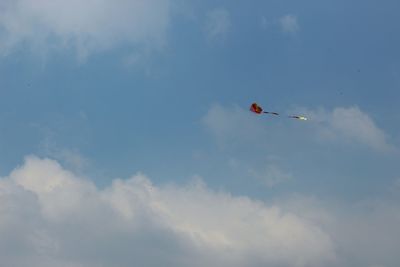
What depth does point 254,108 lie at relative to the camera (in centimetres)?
15512

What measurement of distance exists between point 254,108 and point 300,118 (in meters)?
27.1

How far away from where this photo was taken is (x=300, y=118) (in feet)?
431

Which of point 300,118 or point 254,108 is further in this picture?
point 254,108

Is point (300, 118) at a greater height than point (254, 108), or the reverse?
point (254, 108)
